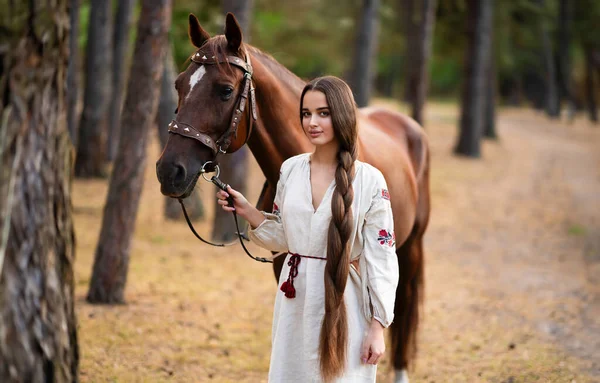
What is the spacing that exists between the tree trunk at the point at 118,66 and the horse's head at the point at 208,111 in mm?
11861

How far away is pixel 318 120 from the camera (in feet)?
10.6

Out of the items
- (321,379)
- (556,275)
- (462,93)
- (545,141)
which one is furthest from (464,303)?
(545,141)

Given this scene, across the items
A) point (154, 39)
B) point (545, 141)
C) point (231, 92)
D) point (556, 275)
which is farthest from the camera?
point (545, 141)

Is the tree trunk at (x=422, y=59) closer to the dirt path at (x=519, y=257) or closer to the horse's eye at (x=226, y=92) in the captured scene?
A: the dirt path at (x=519, y=257)

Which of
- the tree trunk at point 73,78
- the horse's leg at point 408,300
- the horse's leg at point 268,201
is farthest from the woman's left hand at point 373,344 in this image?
the tree trunk at point 73,78

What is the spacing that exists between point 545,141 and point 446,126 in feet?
13.3

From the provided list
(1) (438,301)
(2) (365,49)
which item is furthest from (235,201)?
(2) (365,49)

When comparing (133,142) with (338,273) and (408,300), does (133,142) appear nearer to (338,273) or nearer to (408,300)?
(408,300)

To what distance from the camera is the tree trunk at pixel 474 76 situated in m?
21.8

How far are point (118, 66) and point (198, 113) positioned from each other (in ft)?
44.9

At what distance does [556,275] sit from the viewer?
9.47 metres

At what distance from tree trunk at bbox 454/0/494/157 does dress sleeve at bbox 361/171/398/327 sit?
19.4 metres

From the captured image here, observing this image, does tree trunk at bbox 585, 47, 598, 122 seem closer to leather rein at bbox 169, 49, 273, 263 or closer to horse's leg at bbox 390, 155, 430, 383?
horse's leg at bbox 390, 155, 430, 383

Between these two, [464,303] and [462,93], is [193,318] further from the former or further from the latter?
[462,93]
